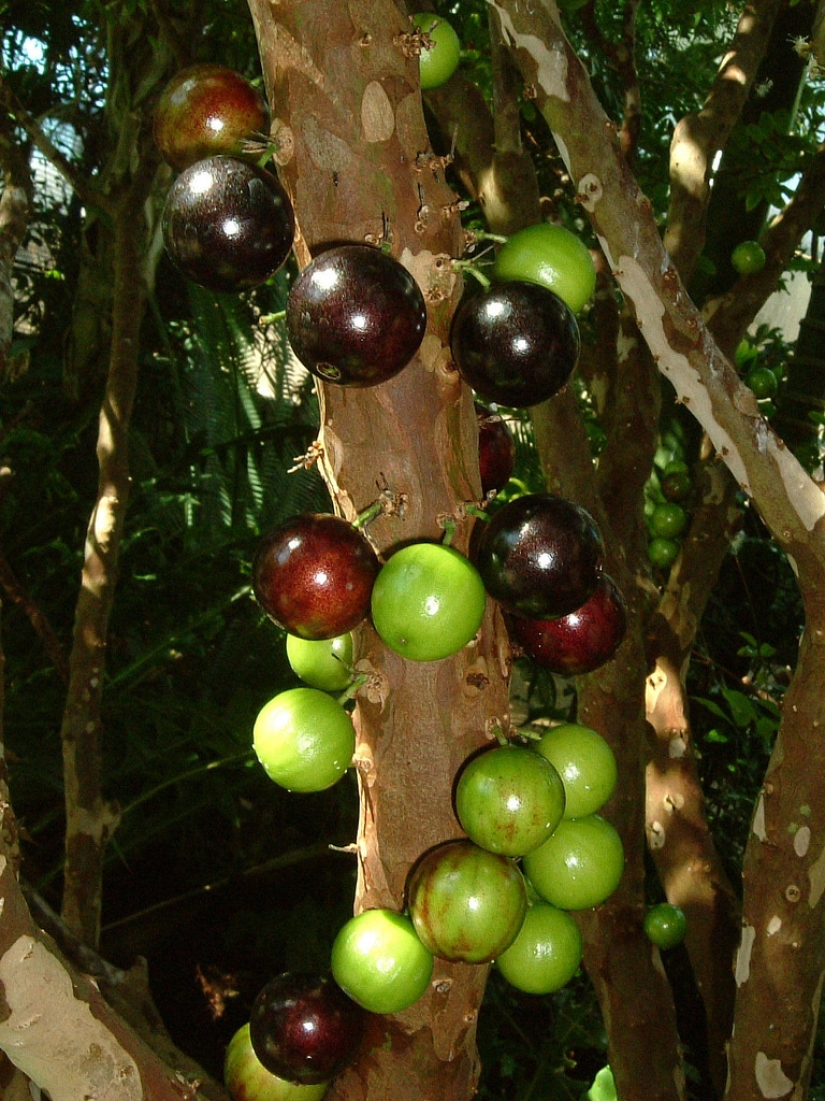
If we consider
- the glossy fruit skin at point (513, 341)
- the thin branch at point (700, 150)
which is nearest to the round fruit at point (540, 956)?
the glossy fruit skin at point (513, 341)

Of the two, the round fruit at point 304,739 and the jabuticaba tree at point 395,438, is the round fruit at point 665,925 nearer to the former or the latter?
the jabuticaba tree at point 395,438

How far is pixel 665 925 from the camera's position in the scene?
2.02 metres

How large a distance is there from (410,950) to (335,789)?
2.70 metres

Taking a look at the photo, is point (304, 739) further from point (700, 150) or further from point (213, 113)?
point (700, 150)

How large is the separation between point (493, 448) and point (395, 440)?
30cm

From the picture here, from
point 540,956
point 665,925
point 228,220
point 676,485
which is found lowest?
point 665,925

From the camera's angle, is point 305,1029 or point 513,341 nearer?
point 513,341

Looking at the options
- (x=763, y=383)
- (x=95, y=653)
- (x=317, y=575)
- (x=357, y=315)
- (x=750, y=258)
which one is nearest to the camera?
(x=357, y=315)

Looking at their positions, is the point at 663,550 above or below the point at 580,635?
below

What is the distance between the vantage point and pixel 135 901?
3.81 metres

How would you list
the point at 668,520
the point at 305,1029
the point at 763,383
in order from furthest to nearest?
the point at 668,520 → the point at 763,383 → the point at 305,1029

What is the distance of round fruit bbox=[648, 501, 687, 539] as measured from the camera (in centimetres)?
303

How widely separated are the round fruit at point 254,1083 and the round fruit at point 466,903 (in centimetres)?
30

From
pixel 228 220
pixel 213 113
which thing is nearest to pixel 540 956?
pixel 228 220
